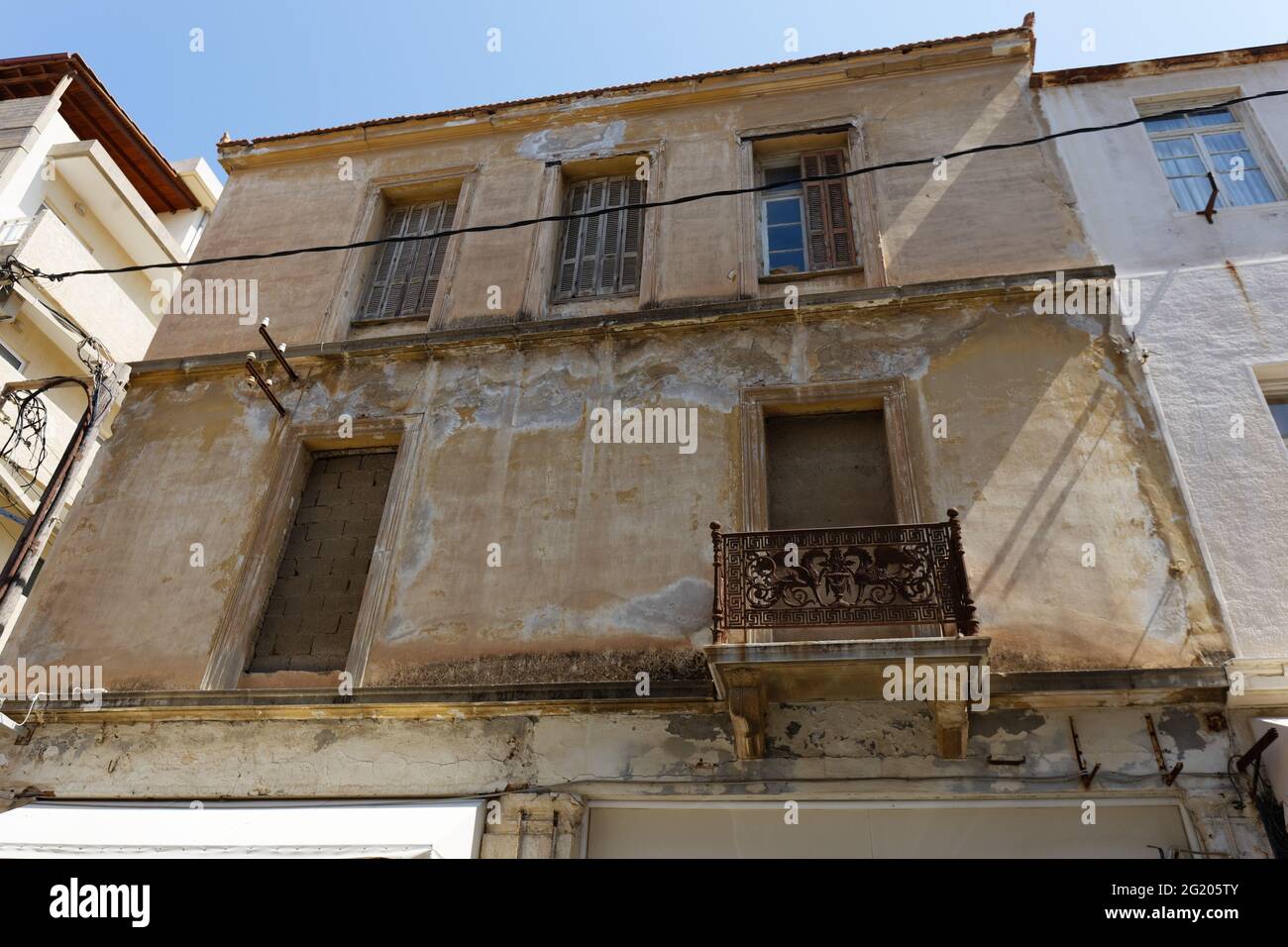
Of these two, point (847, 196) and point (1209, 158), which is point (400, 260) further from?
point (1209, 158)

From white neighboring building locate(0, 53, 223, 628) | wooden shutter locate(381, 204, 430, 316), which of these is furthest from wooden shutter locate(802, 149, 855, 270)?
white neighboring building locate(0, 53, 223, 628)

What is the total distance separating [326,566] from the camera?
27.5ft

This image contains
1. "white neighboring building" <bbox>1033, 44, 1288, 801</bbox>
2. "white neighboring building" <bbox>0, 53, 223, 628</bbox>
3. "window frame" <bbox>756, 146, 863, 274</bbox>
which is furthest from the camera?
"white neighboring building" <bbox>0, 53, 223, 628</bbox>

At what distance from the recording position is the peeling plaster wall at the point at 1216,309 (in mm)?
6691

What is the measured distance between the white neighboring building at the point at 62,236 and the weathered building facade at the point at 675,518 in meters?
5.10

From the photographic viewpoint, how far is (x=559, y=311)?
384 inches

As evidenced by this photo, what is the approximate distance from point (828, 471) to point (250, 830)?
209 inches

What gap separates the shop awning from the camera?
18.2 feet

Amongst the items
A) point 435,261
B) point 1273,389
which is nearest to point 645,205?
point 435,261

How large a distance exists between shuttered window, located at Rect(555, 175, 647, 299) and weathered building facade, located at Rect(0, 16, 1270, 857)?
6cm

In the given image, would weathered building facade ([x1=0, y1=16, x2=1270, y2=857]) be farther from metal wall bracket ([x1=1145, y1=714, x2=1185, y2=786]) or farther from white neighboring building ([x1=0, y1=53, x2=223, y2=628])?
white neighboring building ([x1=0, y1=53, x2=223, y2=628])

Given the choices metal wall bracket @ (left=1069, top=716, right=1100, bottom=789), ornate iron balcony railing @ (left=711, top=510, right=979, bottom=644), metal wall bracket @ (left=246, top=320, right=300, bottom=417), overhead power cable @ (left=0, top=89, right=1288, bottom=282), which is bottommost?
metal wall bracket @ (left=1069, top=716, right=1100, bottom=789)

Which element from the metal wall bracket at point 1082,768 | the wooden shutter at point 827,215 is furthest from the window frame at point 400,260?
the metal wall bracket at point 1082,768
